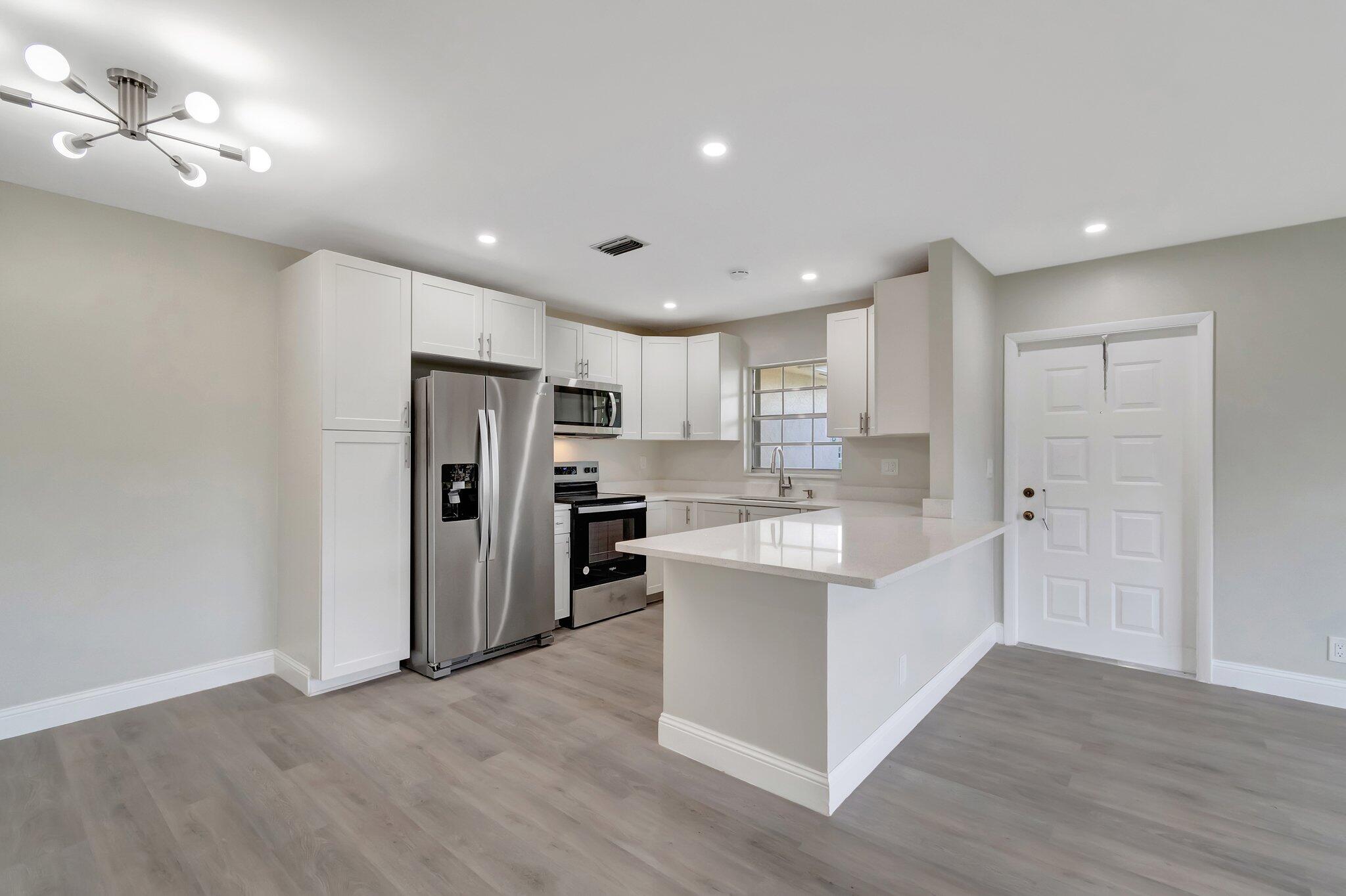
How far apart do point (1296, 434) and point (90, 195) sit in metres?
6.22

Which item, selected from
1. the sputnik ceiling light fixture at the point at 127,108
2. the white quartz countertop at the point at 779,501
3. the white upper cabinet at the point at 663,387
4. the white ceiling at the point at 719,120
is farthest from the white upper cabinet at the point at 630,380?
the sputnik ceiling light fixture at the point at 127,108

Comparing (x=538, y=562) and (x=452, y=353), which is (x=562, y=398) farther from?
(x=538, y=562)

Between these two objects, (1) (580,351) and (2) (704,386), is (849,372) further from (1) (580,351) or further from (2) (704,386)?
(1) (580,351)

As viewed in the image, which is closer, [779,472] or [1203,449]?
[1203,449]

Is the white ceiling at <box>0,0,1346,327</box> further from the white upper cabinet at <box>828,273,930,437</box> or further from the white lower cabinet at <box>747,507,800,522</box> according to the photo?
the white lower cabinet at <box>747,507,800,522</box>

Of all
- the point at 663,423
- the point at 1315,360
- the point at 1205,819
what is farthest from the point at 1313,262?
the point at 663,423

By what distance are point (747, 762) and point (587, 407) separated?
3031 mm

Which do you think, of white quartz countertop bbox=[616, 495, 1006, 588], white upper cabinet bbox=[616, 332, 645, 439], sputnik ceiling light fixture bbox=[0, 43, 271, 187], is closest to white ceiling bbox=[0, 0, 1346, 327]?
sputnik ceiling light fixture bbox=[0, 43, 271, 187]

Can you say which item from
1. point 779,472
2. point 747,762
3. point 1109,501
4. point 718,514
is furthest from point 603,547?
point 1109,501

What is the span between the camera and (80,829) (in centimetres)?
206

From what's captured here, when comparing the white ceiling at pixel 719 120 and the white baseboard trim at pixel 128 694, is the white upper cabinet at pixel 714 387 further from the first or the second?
the white baseboard trim at pixel 128 694

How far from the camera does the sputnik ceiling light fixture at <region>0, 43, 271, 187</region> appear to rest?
1611 mm

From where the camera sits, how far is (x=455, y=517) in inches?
140

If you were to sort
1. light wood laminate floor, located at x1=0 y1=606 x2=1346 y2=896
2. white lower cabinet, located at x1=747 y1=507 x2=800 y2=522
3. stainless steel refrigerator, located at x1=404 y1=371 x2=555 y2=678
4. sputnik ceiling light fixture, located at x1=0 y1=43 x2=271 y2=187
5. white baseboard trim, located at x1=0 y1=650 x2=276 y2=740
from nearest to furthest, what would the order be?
sputnik ceiling light fixture, located at x1=0 y1=43 x2=271 y2=187 < light wood laminate floor, located at x1=0 y1=606 x2=1346 y2=896 < white baseboard trim, located at x1=0 y1=650 x2=276 y2=740 < stainless steel refrigerator, located at x1=404 y1=371 x2=555 y2=678 < white lower cabinet, located at x1=747 y1=507 x2=800 y2=522
